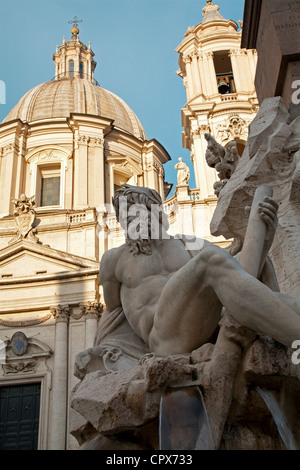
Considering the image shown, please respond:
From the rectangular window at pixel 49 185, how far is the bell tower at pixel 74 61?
11.9m

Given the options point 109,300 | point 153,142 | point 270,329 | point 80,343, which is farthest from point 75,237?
point 270,329

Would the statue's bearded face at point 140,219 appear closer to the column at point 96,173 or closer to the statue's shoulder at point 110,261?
the statue's shoulder at point 110,261

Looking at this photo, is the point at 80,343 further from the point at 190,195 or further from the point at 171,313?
the point at 171,313

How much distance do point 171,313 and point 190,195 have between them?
53.5ft

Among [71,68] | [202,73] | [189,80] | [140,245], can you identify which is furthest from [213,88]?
[140,245]

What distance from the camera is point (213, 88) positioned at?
21.0 m

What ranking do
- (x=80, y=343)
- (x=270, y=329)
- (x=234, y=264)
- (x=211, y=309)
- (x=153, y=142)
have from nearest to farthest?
(x=270, y=329)
(x=234, y=264)
(x=211, y=309)
(x=80, y=343)
(x=153, y=142)

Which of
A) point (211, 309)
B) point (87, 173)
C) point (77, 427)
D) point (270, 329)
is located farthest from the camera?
point (87, 173)

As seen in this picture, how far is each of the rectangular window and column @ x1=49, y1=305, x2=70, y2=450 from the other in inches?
325

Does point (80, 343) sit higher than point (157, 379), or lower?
higher

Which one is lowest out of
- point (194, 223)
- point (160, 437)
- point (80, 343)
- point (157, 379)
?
point (160, 437)

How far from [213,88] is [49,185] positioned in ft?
32.1

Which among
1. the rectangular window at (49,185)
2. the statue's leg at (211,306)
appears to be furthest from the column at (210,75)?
the statue's leg at (211,306)

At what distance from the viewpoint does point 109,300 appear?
10.2ft
